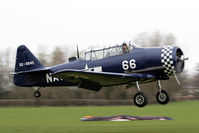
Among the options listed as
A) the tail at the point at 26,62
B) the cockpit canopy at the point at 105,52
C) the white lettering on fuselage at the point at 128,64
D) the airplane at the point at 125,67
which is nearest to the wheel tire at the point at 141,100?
the airplane at the point at 125,67

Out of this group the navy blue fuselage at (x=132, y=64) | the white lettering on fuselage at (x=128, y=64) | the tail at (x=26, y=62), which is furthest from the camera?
the tail at (x=26, y=62)

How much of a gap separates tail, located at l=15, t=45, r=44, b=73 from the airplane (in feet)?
4.37

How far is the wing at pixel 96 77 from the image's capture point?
51.8 ft

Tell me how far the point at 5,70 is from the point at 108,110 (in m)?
17.9

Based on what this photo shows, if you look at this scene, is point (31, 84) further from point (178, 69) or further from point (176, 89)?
point (176, 89)

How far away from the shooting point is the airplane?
51.9 feet

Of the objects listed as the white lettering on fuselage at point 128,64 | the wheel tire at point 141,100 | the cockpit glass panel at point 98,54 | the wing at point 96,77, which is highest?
the cockpit glass panel at point 98,54

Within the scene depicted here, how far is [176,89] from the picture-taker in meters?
65.1

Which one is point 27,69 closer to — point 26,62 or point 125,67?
point 26,62

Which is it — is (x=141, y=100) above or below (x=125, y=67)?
below

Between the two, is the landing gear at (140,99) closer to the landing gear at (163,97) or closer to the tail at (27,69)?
the landing gear at (163,97)

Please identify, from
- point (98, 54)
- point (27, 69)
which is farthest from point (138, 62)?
point (27, 69)

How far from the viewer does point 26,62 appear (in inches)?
747

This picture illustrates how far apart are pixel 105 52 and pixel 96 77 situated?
3.69 feet
